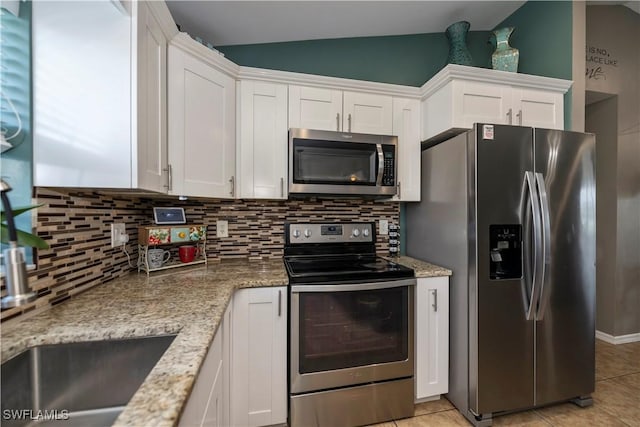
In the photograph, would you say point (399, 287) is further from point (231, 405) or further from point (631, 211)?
point (631, 211)

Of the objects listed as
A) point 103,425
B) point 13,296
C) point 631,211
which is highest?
point 631,211

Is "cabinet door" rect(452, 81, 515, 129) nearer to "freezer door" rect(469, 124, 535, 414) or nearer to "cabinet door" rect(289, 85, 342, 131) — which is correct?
"freezer door" rect(469, 124, 535, 414)

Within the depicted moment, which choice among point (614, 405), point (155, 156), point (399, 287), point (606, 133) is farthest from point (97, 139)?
point (606, 133)

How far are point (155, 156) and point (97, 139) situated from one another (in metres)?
0.24


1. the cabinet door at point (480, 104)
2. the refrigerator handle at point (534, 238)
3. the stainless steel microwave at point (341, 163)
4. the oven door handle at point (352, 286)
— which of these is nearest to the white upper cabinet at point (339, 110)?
the stainless steel microwave at point (341, 163)

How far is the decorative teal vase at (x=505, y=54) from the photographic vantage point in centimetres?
194

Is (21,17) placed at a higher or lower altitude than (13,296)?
higher

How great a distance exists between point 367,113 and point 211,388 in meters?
1.81

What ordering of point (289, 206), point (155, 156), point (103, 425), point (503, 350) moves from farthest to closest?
point (289, 206)
point (503, 350)
point (155, 156)
point (103, 425)

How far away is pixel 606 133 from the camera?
2.56 meters

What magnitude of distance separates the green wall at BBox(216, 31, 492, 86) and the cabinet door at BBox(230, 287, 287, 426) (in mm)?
1771

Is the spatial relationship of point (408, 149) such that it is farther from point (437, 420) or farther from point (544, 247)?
point (437, 420)

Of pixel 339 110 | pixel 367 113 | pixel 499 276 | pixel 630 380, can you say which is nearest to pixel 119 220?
pixel 339 110

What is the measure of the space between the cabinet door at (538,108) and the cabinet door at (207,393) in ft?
7.33
